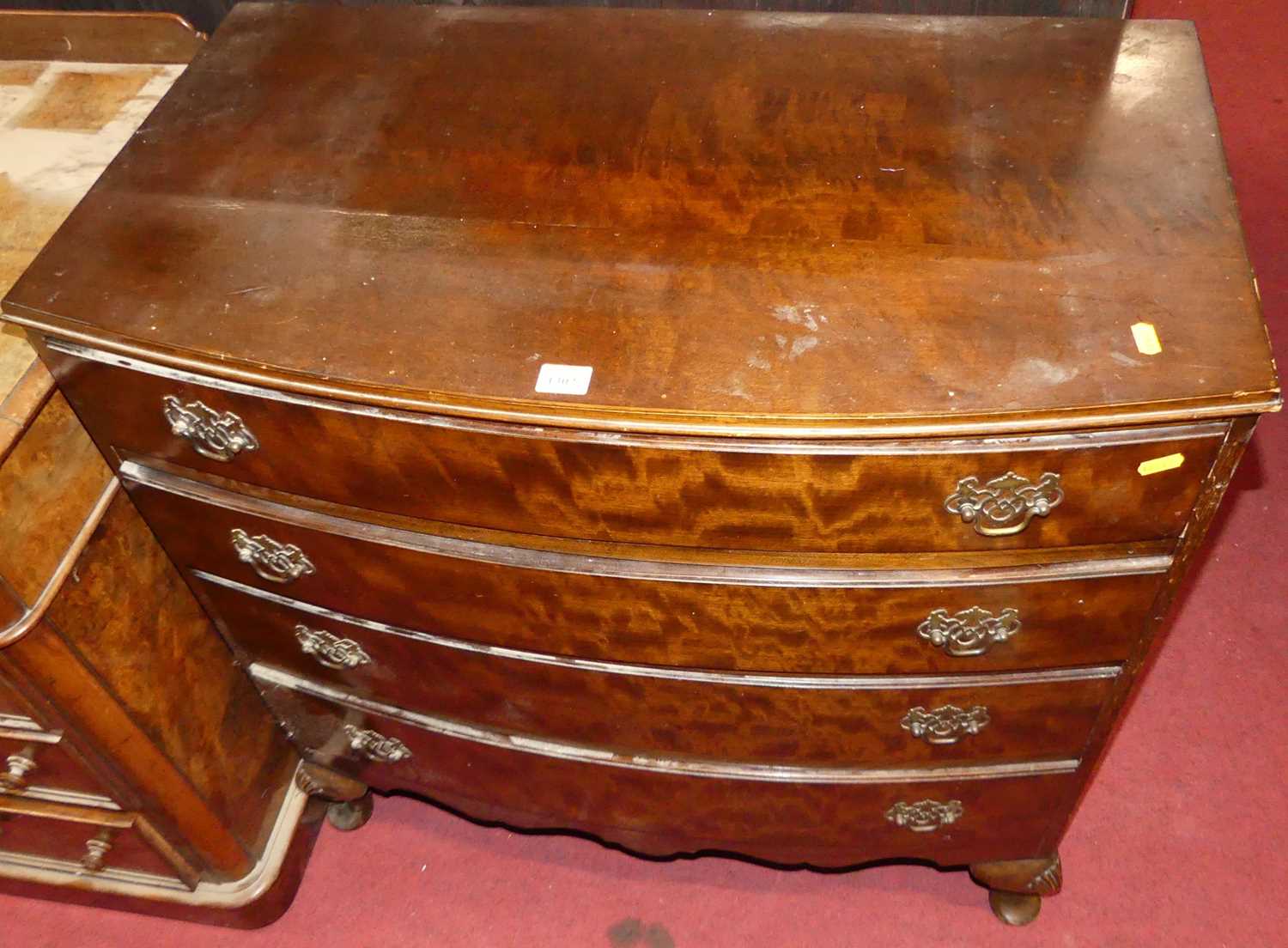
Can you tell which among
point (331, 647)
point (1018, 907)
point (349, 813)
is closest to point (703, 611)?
point (331, 647)

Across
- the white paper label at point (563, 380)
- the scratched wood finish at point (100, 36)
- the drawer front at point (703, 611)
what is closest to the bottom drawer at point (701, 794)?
the drawer front at point (703, 611)

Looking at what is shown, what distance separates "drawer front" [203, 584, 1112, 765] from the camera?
131 centimetres

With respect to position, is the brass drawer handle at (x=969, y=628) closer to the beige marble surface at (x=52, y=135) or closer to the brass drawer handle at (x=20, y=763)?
the beige marble surface at (x=52, y=135)

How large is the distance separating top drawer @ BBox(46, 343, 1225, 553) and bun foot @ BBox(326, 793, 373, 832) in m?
0.87

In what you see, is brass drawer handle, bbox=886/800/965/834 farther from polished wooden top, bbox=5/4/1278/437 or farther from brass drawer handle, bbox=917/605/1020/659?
polished wooden top, bbox=5/4/1278/437

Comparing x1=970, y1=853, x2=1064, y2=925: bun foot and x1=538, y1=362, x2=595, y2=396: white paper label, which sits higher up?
x1=538, y1=362, x2=595, y2=396: white paper label

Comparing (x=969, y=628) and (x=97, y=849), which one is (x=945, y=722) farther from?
(x=97, y=849)

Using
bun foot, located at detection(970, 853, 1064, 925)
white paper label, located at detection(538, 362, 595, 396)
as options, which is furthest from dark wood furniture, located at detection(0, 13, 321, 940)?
bun foot, located at detection(970, 853, 1064, 925)

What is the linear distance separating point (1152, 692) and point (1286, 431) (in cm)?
67

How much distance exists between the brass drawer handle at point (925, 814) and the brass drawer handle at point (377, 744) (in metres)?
0.68

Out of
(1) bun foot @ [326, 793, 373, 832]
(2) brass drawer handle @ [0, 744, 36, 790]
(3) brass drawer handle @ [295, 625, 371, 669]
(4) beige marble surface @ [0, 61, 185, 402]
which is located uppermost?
(4) beige marble surface @ [0, 61, 185, 402]

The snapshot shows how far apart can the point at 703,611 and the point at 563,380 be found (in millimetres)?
320

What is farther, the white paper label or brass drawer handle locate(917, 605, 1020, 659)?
brass drawer handle locate(917, 605, 1020, 659)

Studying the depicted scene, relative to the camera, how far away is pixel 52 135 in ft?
5.10
